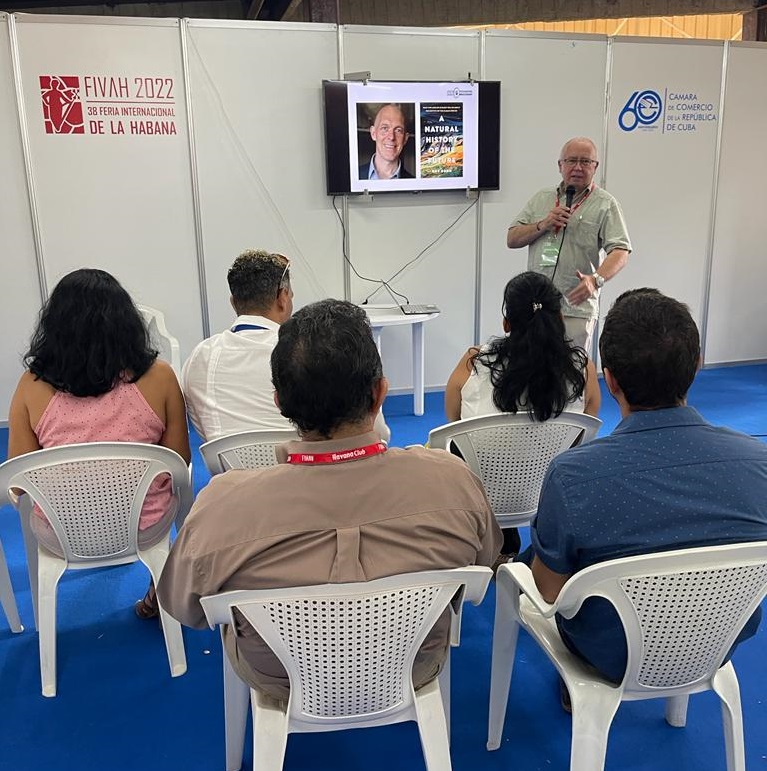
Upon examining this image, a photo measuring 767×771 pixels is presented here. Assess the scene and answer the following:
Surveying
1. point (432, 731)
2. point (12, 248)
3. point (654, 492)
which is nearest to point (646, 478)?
point (654, 492)

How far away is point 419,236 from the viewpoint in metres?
4.97

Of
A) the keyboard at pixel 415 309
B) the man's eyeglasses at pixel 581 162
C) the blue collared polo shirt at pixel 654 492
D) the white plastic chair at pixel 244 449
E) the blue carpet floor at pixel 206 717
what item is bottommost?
the blue carpet floor at pixel 206 717

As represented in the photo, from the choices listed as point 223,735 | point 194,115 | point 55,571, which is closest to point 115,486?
point 55,571

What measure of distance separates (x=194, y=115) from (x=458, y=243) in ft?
6.48

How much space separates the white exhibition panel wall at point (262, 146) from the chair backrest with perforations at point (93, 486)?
2.94 m

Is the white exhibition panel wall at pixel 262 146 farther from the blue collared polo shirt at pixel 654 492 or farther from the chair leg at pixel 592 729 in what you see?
the chair leg at pixel 592 729

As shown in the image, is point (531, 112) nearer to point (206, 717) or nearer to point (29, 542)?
point (29, 542)

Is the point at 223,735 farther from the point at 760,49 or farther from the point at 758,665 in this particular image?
the point at 760,49

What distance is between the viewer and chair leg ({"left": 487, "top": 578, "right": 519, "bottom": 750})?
5.74 feet

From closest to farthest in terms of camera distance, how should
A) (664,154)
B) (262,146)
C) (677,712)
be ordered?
(677,712), (262,146), (664,154)

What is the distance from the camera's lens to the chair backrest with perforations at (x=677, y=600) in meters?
1.25

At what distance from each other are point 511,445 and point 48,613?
144 centimetres

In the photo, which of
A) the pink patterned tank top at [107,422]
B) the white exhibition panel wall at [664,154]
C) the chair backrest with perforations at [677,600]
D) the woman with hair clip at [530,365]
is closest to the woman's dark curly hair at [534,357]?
the woman with hair clip at [530,365]

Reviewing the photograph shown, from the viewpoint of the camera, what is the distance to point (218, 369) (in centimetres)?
215
